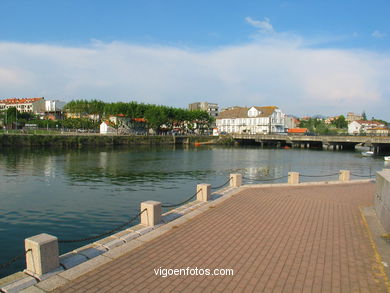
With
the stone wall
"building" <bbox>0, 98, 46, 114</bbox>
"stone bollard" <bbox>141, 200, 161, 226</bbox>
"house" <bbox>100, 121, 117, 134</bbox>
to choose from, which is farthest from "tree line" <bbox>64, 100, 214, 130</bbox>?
the stone wall

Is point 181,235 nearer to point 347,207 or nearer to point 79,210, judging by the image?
point 347,207

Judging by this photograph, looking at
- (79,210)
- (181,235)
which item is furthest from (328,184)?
(79,210)

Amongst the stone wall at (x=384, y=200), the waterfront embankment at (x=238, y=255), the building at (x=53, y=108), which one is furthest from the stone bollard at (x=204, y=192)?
the building at (x=53, y=108)

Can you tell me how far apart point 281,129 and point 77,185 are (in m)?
119

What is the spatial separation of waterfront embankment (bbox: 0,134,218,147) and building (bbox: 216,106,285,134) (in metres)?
28.2

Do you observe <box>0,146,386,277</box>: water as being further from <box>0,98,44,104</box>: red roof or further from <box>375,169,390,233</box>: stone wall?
<box>0,98,44,104</box>: red roof

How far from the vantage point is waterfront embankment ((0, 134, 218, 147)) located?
73938 mm

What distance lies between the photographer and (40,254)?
7559 millimetres

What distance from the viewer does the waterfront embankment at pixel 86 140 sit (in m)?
73.9

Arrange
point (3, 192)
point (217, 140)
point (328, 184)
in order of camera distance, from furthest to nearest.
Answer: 1. point (217, 140)
2. point (3, 192)
3. point (328, 184)

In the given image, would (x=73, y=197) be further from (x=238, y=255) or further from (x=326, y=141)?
(x=326, y=141)

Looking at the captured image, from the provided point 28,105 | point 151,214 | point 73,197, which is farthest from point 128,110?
point 28,105

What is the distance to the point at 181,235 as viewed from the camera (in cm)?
1074

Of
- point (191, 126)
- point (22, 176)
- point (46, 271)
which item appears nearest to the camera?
point (46, 271)
